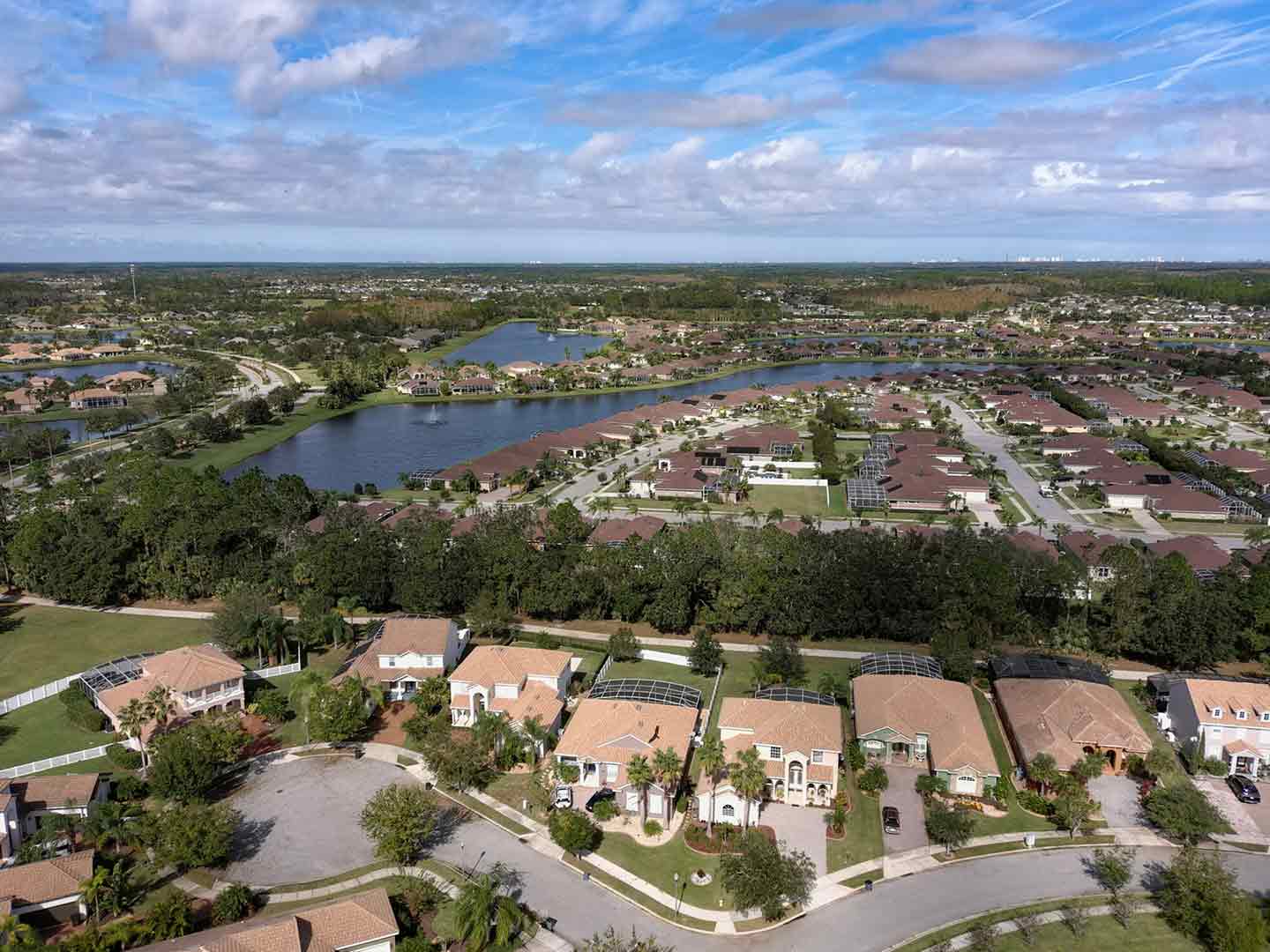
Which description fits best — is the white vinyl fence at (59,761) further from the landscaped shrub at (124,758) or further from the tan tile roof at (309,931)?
the tan tile roof at (309,931)

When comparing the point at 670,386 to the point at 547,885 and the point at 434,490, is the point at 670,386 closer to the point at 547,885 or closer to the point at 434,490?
the point at 434,490

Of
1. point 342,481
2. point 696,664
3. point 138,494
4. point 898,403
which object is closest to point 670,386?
point 898,403

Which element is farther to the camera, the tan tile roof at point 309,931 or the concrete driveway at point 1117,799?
the concrete driveway at point 1117,799

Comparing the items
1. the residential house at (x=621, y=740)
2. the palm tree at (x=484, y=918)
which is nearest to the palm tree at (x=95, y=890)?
the palm tree at (x=484, y=918)

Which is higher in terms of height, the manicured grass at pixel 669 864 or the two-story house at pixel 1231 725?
the two-story house at pixel 1231 725

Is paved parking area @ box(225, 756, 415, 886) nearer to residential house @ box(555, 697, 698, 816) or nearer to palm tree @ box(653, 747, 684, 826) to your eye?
residential house @ box(555, 697, 698, 816)

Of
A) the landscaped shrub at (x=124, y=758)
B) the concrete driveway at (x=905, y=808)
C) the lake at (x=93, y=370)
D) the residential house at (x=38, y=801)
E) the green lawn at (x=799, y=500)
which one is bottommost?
the concrete driveway at (x=905, y=808)
